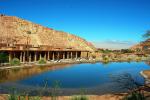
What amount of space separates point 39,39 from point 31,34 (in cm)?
295

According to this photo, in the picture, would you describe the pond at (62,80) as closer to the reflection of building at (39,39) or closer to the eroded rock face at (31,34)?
the reflection of building at (39,39)

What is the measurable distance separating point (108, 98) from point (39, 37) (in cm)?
6702

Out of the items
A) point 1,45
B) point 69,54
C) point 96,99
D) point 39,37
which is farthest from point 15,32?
point 96,99

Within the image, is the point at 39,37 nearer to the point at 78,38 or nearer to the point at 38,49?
the point at 78,38

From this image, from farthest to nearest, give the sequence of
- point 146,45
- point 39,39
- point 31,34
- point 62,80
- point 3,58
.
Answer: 1. point 39,39
2. point 31,34
3. point 3,58
4. point 62,80
5. point 146,45

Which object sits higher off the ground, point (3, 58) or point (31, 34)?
point (31, 34)

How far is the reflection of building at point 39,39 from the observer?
56062 mm

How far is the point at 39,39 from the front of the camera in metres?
79.0

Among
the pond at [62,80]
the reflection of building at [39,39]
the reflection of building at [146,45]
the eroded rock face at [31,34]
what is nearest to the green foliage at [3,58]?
the reflection of building at [39,39]

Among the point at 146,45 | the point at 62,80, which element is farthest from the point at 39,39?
the point at 146,45

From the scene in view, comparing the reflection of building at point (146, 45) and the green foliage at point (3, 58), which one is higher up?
the reflection of building at point (146, 45)

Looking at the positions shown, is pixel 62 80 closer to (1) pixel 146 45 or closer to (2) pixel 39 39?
(1) pixel 146 45

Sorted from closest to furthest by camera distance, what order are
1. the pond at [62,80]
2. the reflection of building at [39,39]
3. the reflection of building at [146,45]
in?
the reflection of building at [146,45] → the pond at [62,80] → the reflection of building at [39,39]

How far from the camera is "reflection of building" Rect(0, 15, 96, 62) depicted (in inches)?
2207
